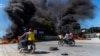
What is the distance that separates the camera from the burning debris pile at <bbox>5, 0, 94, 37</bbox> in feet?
212

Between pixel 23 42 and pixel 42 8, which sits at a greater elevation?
pixel 42 8

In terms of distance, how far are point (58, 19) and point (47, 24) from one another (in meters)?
12.7

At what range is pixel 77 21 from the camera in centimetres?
8206

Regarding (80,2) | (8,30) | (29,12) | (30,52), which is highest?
(80,2)

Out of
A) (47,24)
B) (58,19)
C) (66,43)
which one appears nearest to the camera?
(66,43)

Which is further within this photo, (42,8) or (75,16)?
(42,8)

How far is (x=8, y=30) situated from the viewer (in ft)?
219

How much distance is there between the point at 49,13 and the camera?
297ft

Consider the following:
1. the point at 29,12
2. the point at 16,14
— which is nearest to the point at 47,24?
the point at 29,12

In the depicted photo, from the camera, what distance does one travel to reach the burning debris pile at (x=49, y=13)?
64.6 metres

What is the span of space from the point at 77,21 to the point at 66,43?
52382 mm

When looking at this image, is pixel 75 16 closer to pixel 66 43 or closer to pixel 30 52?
pixel 66 43

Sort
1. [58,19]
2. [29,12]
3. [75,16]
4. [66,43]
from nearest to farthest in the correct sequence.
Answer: [66,43], [29,12], [75,16], [58,19]

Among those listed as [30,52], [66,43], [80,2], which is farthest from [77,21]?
[30,52]
